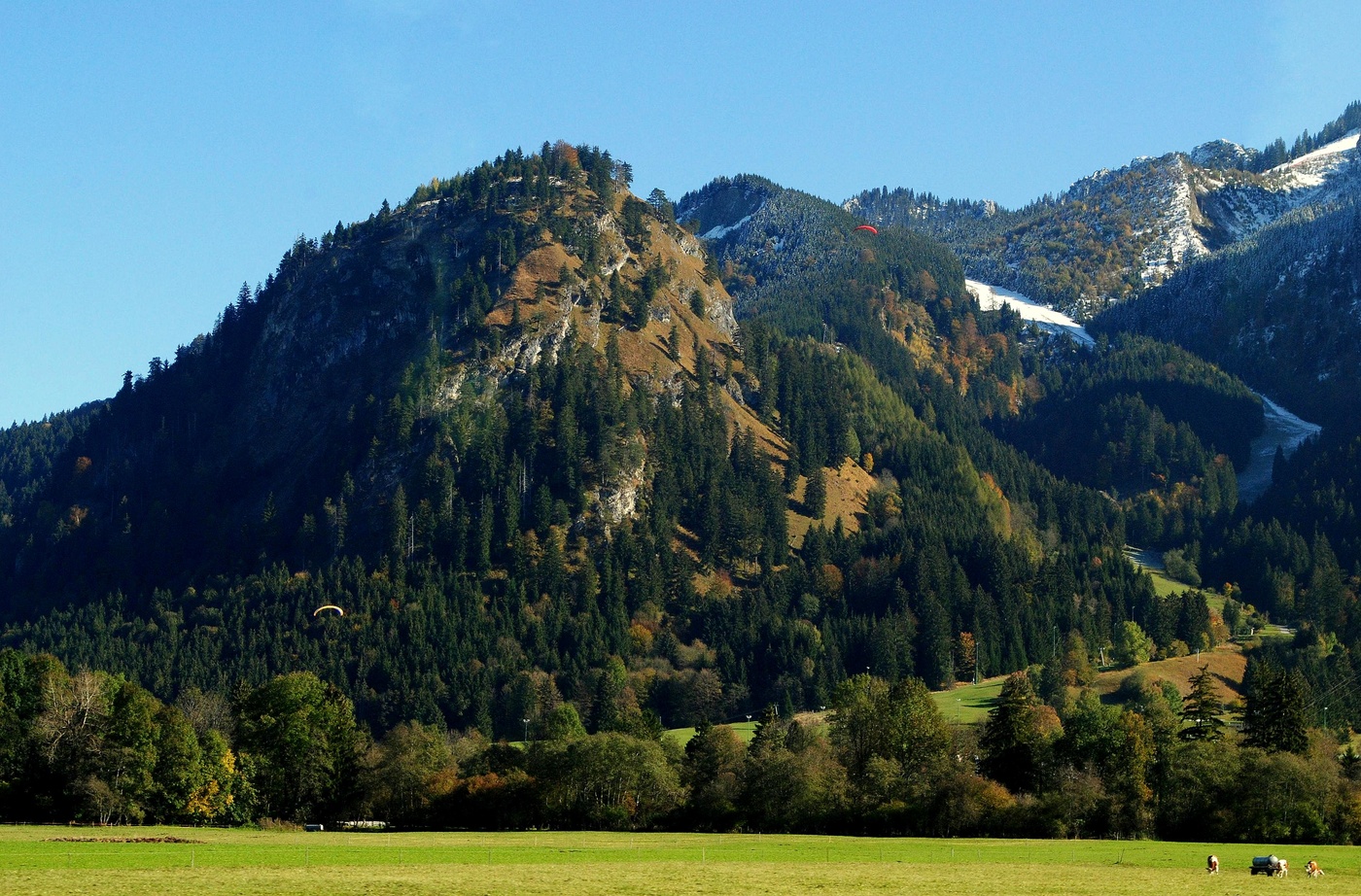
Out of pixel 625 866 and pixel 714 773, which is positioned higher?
pixel 714 773

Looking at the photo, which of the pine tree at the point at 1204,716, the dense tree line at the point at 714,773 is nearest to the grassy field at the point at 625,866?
the dense tree line at the point at 714,773

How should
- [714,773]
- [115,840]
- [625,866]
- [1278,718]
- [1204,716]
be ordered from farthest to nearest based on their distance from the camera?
[1204,716]
[1278,718]
[714,773]
[115,840]
[625,866]

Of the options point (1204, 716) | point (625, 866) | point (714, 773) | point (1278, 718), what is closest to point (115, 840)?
point (625, 866)

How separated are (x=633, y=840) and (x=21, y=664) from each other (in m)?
67.4

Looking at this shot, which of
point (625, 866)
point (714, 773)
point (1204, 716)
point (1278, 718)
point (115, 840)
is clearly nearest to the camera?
point (625, 866)

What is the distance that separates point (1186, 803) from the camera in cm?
12406

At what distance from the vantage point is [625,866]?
281 ft

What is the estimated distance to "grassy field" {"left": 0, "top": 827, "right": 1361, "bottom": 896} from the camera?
7181cm

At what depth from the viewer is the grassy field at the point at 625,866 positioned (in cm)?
7181

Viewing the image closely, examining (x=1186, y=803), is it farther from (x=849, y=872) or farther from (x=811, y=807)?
(x=849, y=872)

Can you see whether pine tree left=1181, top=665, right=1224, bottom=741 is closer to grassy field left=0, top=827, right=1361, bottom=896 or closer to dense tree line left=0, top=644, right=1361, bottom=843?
dense tree line left=0, top=644, right=1361, bottom=843

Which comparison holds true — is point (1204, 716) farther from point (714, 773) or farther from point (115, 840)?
point (115, 840)

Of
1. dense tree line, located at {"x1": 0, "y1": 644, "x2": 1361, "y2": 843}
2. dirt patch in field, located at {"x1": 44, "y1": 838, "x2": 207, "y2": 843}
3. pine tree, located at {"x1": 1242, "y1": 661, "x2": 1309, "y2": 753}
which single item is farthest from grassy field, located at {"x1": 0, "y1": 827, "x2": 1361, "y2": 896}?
pine tree, located at {"x1": 1242, "y1": 661, "x2": 1309, "y2": 753}

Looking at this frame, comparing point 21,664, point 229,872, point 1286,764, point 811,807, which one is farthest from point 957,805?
point 21,664
